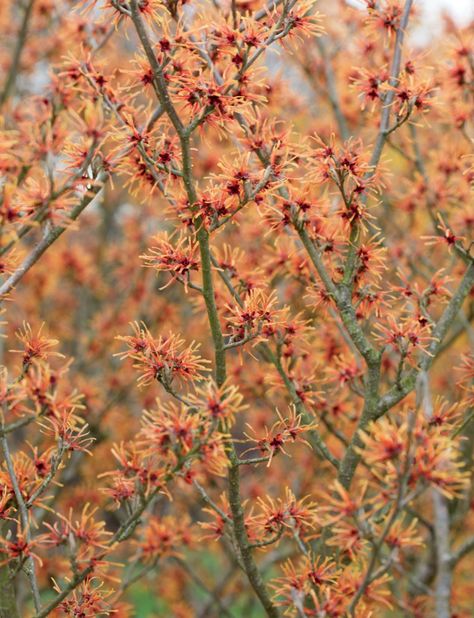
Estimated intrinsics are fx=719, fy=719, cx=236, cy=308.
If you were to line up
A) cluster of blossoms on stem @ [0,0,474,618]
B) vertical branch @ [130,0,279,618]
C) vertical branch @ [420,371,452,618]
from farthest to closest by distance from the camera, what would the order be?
vertical branch @ [420,371,452,618], vertical branch @ [130,0,279,618], cluster of blossoms on stem @ [0,0,474,618]

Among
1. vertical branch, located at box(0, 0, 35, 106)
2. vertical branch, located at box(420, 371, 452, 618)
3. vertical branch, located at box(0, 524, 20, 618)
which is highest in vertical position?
vertical branch, located at box(0, 0, 35, 106)

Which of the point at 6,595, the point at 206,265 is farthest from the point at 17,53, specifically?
the point at 6,595

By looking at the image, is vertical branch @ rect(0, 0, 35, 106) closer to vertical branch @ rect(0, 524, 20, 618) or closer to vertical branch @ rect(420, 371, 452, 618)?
vertical branch @ rect(420, 371, 452, 618)

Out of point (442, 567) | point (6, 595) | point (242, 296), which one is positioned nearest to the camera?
point (6, 595)

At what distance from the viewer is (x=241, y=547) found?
2.11 meters

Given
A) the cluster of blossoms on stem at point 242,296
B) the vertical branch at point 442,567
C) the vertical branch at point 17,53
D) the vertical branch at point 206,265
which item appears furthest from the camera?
the vertical branch at point 17,53

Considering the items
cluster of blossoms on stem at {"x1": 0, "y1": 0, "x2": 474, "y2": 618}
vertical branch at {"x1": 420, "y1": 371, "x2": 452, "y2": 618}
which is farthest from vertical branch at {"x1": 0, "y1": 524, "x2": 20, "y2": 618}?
vertical branch at {"x1": 420, "y1": 371, "x2": 452, "y2": 618}

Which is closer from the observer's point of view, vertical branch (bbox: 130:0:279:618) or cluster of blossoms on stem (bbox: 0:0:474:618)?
cluster of blossoms on stem (bbox: 0:0:474:618)

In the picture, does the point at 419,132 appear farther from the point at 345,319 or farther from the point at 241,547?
the point at 241,547

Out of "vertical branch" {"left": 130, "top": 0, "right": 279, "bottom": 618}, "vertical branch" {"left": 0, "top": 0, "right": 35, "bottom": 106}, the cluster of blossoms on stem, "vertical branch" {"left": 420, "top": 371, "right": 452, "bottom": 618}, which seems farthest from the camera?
"vertical branch" {"left": 0, "top": 0, "right": 35, "bottom": 106}

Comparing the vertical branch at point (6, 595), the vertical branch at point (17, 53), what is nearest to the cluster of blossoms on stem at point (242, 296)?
the vertical branch at point (6, 595)

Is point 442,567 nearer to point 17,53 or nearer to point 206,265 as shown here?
point 206,265

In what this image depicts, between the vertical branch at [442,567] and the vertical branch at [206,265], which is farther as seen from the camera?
the vertical branch at [442,567]

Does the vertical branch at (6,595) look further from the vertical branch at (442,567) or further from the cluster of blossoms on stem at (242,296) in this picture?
the vertical branch at (442,567)
